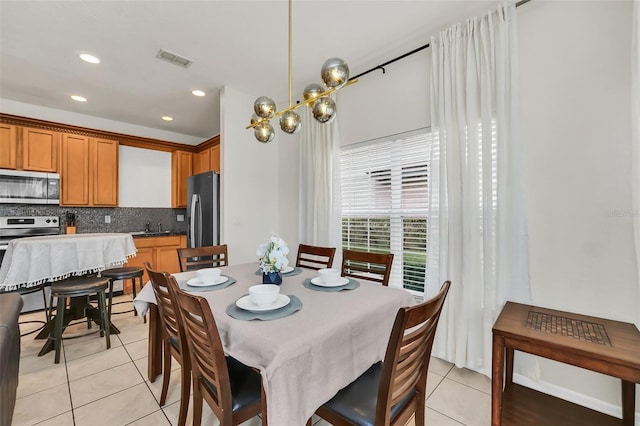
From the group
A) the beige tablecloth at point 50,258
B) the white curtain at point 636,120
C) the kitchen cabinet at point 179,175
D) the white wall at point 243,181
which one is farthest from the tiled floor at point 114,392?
the kitchen cabinet at point 179,175

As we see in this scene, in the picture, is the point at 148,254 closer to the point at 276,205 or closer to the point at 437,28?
the point at 276,205

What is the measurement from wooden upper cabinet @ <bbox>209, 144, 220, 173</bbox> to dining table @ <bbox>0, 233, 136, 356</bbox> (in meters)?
1.87

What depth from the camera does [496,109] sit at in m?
2.04

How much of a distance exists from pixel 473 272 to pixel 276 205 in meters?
2.68

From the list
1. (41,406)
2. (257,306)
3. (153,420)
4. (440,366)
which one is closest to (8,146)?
(41,406)

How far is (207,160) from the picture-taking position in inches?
191

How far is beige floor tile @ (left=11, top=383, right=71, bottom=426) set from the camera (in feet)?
5.57

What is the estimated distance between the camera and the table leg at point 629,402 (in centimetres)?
150

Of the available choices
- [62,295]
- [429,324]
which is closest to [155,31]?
[62,295]

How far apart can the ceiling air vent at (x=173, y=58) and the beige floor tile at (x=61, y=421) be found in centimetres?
295

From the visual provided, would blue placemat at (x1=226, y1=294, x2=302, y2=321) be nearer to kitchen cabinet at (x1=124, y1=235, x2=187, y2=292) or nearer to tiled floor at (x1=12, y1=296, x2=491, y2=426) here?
tiled floor at (x1=12, y1=296, x2=491, y2=426)

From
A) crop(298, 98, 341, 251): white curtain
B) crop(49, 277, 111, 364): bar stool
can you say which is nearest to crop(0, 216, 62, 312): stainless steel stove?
crop(49, 277, 111, 364): bar stool

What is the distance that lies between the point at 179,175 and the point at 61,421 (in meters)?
4.09

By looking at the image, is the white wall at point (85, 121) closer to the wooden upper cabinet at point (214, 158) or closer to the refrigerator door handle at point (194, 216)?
the wooden upper cabinet at point (214, 158)
